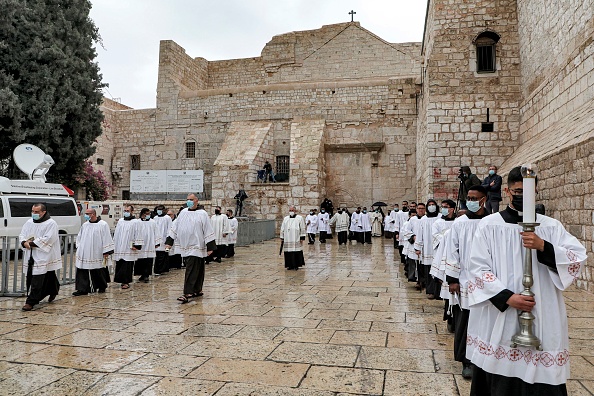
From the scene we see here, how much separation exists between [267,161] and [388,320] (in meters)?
15.3

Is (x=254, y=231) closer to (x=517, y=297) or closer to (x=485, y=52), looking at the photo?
(x=485, y=52)

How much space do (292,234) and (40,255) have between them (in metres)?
4.96

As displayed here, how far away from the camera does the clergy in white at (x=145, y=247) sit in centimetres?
807

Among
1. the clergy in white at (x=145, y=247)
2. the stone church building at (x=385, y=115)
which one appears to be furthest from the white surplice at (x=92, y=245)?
the stone church building at (x=385, y=115)

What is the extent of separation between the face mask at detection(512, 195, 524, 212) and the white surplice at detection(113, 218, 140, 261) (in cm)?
685

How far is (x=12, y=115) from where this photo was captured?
1371 cm

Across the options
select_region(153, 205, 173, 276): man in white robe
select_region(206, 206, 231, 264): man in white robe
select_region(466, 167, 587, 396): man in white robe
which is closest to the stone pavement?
select_region(466, 167, 587, 396): man in white robe

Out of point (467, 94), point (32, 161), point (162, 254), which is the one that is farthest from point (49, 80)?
point (467, 94)

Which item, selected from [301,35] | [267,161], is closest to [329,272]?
[267,161]

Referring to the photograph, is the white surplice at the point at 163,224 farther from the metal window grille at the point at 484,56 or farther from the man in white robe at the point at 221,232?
the metal window grille at the point at 484,56

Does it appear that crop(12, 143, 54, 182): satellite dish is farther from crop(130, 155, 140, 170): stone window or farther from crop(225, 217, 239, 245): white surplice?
crop(130, 155, 140, 170): stone window

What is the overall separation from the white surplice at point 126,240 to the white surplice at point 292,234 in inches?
122

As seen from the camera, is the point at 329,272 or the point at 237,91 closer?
the point at 329,272

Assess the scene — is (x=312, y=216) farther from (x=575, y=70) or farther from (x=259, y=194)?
(x=575, y=70)
